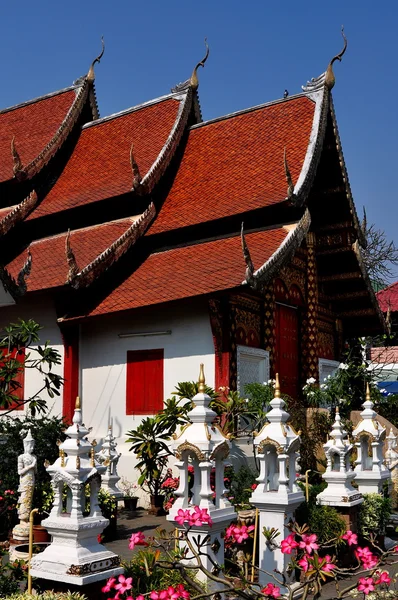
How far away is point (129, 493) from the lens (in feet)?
36.7

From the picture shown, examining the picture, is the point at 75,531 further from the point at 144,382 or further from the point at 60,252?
the point at 60,252

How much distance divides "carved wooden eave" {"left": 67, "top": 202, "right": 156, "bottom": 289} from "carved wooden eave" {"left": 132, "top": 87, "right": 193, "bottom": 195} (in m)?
0.44

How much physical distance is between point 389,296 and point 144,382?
18.1m

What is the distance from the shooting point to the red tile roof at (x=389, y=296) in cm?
2794

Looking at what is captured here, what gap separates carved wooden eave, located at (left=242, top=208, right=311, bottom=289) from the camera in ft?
33.2

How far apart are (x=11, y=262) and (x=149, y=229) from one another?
263 cm

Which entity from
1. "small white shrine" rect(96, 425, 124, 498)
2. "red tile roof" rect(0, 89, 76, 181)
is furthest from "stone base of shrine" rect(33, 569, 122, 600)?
"red tile roof" rect(0, 89, 76, 181)

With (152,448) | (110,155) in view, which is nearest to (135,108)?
(110,155)

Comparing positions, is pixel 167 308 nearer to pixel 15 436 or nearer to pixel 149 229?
pixel 149 229

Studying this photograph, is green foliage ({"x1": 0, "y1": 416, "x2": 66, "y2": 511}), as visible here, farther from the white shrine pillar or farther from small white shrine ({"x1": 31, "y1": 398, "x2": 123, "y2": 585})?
small white shrine ({"x1": 31, "y1": 398, "x2": 123, "y2": 585})

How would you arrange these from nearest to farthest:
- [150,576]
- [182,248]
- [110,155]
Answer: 1. [150,576]
2. [182,248]
3. [110,155]

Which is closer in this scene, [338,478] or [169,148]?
[338,478]

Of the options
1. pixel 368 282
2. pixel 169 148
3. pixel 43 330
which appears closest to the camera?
pixel 43 330

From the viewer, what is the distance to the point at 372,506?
27.6 feet
